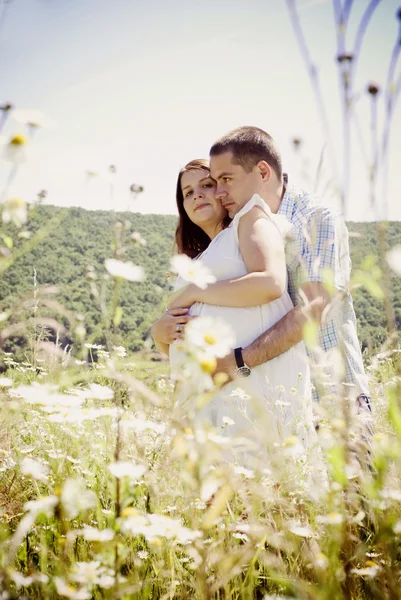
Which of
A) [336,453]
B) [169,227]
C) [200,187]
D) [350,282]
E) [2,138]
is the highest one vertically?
[169,227]

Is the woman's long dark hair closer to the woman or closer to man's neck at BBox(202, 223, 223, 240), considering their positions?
man's neck at BBox(202, 223, 223, 240)

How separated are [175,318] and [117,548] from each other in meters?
1.35

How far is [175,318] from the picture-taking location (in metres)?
2.19

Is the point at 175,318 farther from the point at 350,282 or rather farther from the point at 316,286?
the point at 350,282

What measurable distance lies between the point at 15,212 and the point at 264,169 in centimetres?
166

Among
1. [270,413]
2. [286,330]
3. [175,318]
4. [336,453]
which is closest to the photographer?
[336,453]

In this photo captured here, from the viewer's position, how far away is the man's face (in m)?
2.42

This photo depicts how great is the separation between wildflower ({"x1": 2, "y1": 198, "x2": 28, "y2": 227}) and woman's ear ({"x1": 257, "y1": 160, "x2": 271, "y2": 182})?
1.57 meters

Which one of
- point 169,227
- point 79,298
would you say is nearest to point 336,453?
point 79,298

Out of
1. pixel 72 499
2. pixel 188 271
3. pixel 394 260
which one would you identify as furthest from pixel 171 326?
pixel 394 260

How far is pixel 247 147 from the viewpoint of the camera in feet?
7.91

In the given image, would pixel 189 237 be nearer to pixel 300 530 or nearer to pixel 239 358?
pixel 239 358

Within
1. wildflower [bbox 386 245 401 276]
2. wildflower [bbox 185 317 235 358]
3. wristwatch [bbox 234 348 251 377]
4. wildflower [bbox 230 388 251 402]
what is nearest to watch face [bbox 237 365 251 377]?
wristwatch [bbox 234 348 251 377]

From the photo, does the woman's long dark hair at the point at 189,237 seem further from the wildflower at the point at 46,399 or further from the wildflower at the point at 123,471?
the wildflower at the point at 123,471
